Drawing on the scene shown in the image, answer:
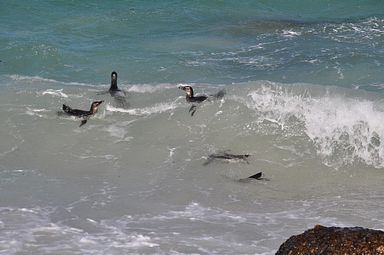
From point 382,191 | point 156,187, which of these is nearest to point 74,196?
point 156,187

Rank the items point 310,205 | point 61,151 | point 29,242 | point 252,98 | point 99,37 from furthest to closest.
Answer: point 99,37
point 252,98
point 61,151
point 310,205
point 29,242

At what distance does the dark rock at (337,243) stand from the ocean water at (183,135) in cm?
303

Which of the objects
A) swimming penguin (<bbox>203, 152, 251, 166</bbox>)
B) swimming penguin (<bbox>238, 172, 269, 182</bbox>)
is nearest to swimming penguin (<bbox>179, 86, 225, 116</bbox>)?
swimming penguin (<bbox>203, 152, 251, 166</bbox>)

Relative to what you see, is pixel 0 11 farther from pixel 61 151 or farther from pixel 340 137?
pixel 340 137

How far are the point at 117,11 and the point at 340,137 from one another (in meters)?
12.7

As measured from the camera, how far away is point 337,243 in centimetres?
569

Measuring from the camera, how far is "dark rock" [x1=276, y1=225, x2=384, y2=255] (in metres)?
5.61

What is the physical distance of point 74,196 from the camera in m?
10.8

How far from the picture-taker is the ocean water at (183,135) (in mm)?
9711

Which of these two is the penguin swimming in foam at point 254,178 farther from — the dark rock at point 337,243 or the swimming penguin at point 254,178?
the dark rock at point 337,243

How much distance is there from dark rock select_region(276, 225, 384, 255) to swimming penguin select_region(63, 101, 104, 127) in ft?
28.0

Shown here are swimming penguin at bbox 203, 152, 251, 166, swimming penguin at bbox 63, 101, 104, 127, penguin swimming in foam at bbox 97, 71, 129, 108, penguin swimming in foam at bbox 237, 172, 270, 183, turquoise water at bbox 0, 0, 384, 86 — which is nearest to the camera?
penguin swimming in foam at bbox 237, 172, 270, 183

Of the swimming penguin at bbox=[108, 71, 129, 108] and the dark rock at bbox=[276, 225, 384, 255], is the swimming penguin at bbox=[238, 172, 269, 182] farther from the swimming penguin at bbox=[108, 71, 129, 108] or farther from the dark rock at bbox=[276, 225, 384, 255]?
the dark rock at bbox=[276, 225, 384, 255]

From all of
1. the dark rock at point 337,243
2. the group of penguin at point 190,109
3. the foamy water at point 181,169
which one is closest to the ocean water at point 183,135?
the foamy water at point 181,169
